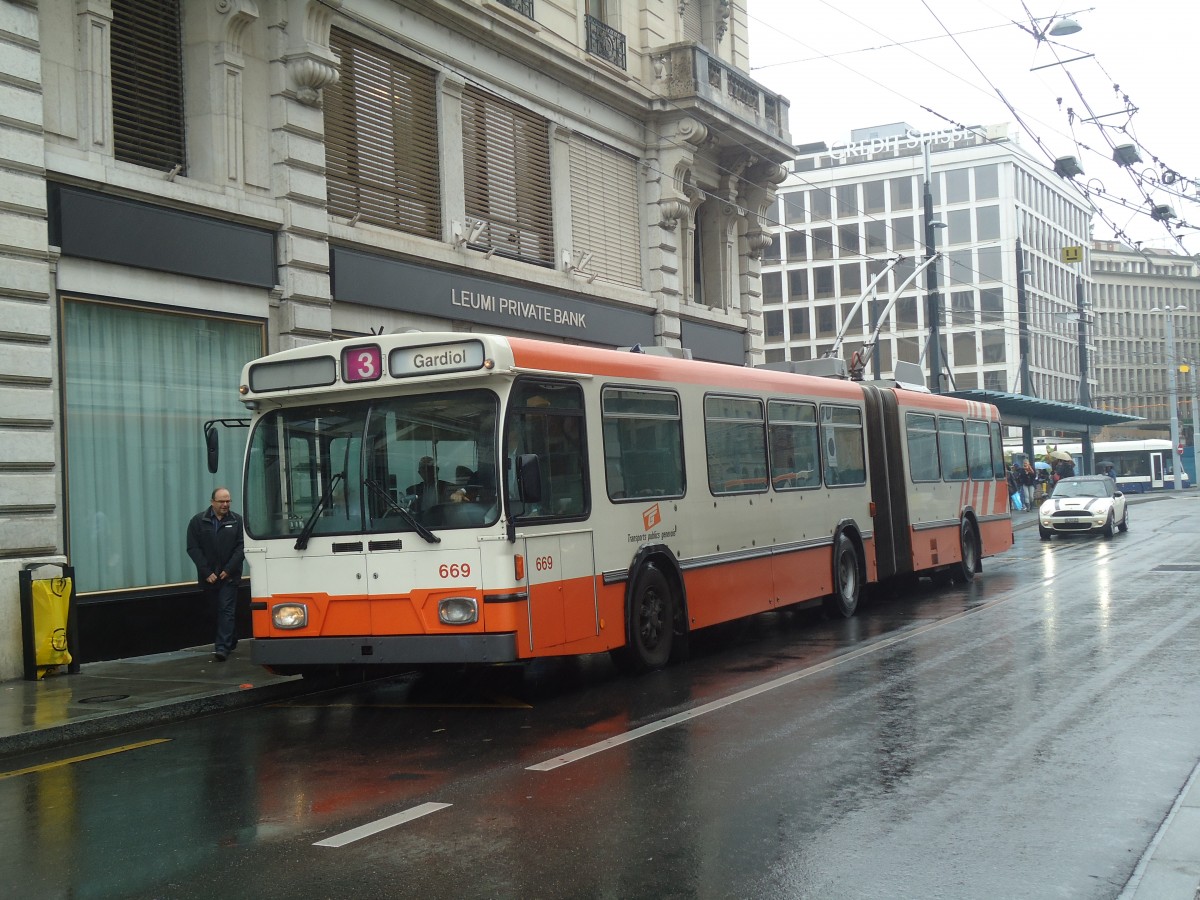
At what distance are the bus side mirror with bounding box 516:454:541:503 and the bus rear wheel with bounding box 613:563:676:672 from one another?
1.99m

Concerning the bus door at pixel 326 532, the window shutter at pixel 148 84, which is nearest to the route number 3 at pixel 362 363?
the bus door at pixel 326 532

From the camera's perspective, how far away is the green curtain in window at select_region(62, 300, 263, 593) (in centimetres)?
1376

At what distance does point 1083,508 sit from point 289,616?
82.6ft

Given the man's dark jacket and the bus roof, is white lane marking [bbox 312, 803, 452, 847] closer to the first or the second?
the bus roof

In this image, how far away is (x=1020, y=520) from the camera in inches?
1602

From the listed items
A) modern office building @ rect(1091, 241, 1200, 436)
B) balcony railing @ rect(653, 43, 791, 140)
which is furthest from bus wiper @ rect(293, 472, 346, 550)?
modern office building @ rect(1091, 241, 1200, 436)

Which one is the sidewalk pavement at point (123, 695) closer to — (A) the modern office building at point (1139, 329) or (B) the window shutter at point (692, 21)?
(B) the window shutter at point (692, 21)

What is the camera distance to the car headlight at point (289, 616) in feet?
34.1

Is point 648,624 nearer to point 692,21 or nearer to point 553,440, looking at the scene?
point 553,440

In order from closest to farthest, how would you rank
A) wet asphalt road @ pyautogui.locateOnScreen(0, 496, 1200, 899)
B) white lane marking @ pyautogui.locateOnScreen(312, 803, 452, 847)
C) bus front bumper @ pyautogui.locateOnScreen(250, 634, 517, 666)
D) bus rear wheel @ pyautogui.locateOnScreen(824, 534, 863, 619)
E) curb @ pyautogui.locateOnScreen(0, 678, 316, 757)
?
1. wet asphalt road @ pyautogui.locateOnScreen(0, 496, 1200, 899)
2. white lane marking @ pyautogui.locateOnScreen(312, 803, 452, 847)
3. curb @ pyautogui.locateOnScreen(0, 678, 316, 757)
4. bus front bumper @ pyautogui.locateOnScreen(250, 634, 517, 666)
5. bus rear wheel @ pyautogui.locateOnScreen(824, 534, 863, 619)

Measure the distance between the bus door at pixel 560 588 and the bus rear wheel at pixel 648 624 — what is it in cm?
64

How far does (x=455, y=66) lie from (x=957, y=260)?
81.0 metres

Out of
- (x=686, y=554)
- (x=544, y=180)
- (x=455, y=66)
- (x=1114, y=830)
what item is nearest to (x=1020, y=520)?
(x=544, y=180)

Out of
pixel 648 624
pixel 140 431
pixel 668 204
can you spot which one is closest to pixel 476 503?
pixel 648 624
